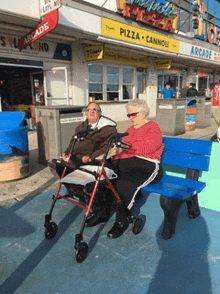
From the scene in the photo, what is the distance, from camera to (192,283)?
1927mm

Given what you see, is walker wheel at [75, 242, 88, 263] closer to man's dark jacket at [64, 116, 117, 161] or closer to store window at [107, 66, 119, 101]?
man's dark jacket at [64, 116, 117, 161]

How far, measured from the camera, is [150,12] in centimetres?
1069

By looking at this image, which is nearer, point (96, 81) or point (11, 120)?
point (11, 120)

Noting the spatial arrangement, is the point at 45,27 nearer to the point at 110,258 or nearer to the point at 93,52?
the point at 93,52

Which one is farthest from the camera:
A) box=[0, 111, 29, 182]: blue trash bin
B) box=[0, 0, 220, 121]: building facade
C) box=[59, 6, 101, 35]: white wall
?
box=[0, 0, 220, 121]: building facade

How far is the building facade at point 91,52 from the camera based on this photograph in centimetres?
761

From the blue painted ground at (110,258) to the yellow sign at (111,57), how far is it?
779cm

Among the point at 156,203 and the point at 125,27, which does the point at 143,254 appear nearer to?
the point at 156,203

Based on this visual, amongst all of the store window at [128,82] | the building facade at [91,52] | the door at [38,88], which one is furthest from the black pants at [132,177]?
the store window at [128,82]

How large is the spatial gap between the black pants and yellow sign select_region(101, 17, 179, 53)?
726 centimetres

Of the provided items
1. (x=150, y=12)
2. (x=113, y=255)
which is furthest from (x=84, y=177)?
(x=150, y=12)

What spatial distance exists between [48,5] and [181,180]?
598cm

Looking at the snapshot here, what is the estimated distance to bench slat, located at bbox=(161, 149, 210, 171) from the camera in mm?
2865

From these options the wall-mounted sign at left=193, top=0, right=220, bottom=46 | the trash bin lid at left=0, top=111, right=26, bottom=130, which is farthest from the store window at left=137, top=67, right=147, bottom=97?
the trash bin lid at left=0, top=111, right=26, bottom=130
